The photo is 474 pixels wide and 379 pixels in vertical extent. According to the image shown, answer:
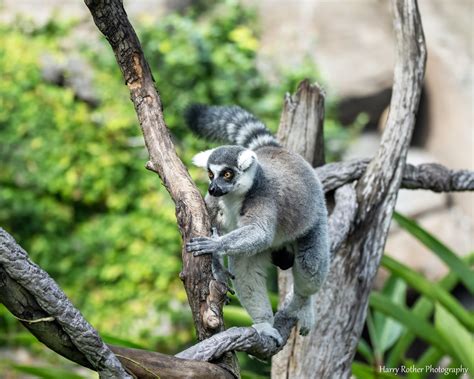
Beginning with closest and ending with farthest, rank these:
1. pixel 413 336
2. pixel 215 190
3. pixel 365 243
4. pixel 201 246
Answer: pixel 201 246 < pixel 215 190 < pixel 365 243 < pixel 413 336

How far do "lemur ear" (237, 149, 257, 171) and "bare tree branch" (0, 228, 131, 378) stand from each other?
1.03 meters

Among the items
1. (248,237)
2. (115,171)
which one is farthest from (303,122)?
(115,171)

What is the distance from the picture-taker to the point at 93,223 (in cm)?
678

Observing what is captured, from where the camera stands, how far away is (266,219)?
258cm

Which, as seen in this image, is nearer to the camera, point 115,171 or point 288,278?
point 288,278

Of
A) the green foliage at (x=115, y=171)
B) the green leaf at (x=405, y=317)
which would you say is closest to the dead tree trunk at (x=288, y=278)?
the green leaf at (x=405, y=317)

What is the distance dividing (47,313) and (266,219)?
1074mm

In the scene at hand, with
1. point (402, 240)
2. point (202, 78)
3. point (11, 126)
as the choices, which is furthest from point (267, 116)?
point (11, 126)

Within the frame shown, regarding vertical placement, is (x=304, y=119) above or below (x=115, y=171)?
below

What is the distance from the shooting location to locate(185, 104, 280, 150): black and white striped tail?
305 centimetres

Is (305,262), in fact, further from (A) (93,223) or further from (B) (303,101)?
(A) (93,223)

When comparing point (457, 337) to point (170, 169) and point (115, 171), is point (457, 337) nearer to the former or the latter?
point (170, 169)

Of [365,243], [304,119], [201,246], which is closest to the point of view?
[201,246]

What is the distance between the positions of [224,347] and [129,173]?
16.0 ft
